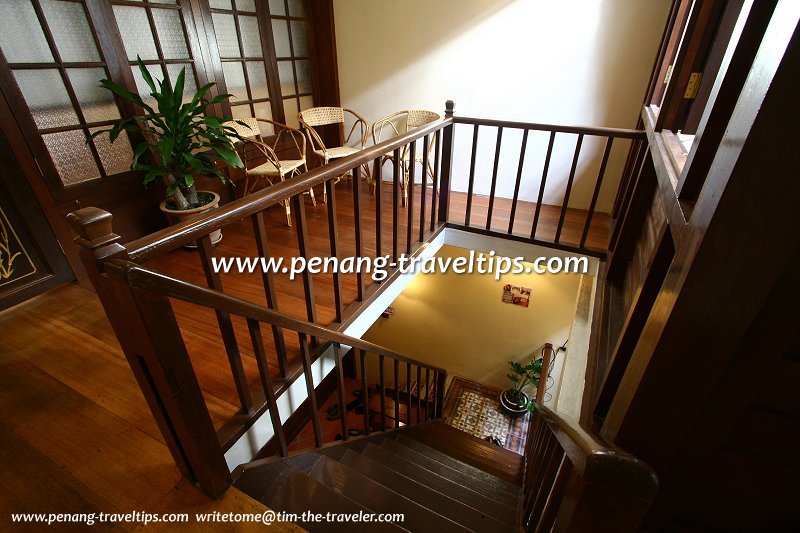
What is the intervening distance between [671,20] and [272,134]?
3.34 metres

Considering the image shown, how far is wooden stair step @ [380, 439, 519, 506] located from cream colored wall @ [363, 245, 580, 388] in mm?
2689

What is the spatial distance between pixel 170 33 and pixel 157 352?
111 inches

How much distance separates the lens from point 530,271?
4246 millimetres

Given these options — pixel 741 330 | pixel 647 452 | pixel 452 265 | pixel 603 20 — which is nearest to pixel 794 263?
pixel 741 330

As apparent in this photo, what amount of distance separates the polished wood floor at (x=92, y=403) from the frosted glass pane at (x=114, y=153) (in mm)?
702

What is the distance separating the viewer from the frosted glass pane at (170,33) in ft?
8.46

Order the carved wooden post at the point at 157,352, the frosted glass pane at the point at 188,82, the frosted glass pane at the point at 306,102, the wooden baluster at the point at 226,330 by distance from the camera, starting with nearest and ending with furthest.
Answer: the carved wooden post at the point at 157,352
the wooden baluster at the point at 226,330
the frosted glass pane at the point at 188,82
the frosted glass pane at the point at 306,102

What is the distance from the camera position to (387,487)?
182 cm

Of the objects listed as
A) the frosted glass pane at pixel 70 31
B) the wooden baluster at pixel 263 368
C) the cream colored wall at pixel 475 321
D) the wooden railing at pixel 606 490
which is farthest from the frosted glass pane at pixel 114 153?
the cream colored wall at pixel 475 321

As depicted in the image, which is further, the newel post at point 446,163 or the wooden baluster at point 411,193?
the newel post at point 446,163

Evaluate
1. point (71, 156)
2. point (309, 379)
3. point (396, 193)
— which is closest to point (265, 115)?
point (71, 156)

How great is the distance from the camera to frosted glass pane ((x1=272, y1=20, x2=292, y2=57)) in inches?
136

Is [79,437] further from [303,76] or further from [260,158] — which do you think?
[303,76]

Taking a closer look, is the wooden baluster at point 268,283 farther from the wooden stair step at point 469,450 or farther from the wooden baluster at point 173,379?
the wooden stair step at point 469,450
